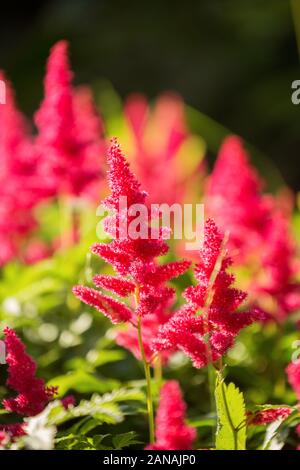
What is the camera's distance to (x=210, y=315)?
5.02 ft

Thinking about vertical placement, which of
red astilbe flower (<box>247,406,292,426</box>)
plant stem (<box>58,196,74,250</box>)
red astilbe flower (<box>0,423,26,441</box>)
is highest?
plant stem (<box>58,196,74,250</box>)

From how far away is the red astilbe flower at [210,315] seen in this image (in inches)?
59.9

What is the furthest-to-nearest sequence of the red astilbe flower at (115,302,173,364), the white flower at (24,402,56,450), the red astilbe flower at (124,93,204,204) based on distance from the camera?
the red astilbe flower at (124,93,204,204) → the red astilbe flower at (115,302,173,364) → the white flower at (24,402,56,450)

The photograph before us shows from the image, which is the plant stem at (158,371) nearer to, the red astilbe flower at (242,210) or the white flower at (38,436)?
the red astilbe flower at (242,210)

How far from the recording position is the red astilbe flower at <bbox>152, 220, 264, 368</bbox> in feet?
4.99

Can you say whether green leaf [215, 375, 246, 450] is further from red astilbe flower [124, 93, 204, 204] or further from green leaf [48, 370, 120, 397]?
red astilbe flower [124, 93, 204, 204]

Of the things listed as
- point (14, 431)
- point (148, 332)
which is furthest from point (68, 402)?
point (148, 332)

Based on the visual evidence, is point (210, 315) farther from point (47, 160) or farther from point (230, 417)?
point (47, 160)

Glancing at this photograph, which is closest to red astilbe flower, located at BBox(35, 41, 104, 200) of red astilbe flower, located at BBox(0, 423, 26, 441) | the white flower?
red astilbe flower, located at BBox(0, 423, 26, 441)

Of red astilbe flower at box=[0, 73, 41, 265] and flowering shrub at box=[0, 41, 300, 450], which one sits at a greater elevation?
red astilbe flower at box=[0, 73, 41, 265]

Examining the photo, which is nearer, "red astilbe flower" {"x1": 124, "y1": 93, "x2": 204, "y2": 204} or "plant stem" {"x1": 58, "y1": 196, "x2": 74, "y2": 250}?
"plant stem" {"x1": 58, "y1": 196, "x2": 74, "y2": 250}

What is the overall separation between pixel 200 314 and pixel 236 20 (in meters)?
6.28

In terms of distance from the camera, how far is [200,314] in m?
1.63
